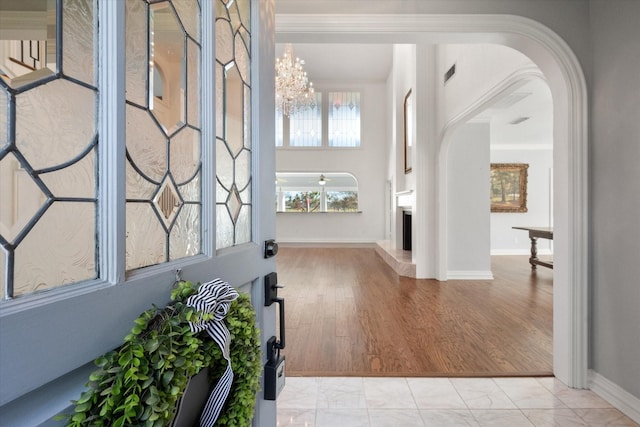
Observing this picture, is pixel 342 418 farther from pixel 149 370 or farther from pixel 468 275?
pixel 468 275

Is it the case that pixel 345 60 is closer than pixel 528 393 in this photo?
No

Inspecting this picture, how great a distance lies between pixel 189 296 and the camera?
0.66 meters

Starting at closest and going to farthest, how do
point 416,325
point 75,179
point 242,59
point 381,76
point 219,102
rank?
point 75,179 → point 219,102 → point 242,59 → point 416,325 → point 381,76

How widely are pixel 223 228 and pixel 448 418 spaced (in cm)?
166

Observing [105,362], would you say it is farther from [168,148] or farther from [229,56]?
[229,56]

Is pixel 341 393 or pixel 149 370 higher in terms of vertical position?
pixel 149 370

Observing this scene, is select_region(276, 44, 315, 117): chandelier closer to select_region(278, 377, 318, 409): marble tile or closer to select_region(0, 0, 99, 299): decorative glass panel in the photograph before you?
select_region(278, 377, 318, 409): marble tile

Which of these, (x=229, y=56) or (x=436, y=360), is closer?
(x=229, y=56)

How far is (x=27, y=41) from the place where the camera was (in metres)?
0.45

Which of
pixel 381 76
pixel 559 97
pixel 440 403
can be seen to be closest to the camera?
pixel 440 403

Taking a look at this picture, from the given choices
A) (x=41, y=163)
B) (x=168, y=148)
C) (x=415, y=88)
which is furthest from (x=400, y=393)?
(x=415, y=88)

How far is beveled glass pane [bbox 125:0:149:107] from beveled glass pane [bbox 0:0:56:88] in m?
0.14

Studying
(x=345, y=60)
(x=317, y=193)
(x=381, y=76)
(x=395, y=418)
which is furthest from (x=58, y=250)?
(x=381, y=76)

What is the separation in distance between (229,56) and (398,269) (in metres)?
5.01
